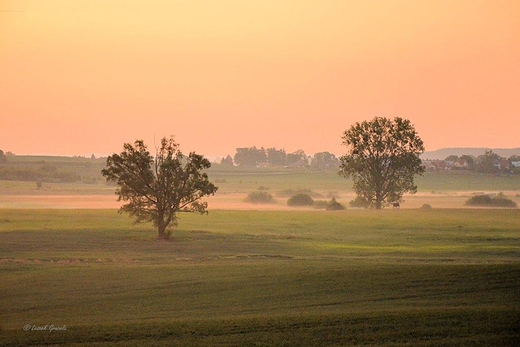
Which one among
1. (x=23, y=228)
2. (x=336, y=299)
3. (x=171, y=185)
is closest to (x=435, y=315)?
(x=336, y=299)

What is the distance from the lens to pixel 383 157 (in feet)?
298

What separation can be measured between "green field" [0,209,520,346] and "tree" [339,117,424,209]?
33.8 meters

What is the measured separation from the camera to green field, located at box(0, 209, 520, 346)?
19984mm

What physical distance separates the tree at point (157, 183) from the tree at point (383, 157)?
37129 mm

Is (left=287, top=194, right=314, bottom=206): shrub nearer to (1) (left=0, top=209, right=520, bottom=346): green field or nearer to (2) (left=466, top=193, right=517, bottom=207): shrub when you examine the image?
(2) (left=466, top=193, right=517, bottom=207): shrub

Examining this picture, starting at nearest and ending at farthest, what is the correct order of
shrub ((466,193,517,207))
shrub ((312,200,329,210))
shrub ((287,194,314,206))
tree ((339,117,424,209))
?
tree ((339,117,424,209)) < shrub ((312,200,329,210)) < shrub ((466,193,517,207)) < shrub ((287,194,314,206))

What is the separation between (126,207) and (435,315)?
35947 mm

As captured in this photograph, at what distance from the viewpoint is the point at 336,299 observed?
26.1 meters

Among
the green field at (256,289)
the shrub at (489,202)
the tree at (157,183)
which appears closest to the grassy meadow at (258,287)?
the green field at (256,289)

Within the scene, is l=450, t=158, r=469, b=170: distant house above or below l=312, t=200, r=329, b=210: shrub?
above

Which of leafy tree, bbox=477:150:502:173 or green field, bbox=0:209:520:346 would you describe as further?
leafy tree, bbox=477:150:502:173

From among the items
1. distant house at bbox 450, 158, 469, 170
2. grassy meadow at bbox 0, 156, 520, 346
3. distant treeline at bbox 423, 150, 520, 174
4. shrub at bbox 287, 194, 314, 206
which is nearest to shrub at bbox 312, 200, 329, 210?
shrub at bbox 287, 194, 314, 206

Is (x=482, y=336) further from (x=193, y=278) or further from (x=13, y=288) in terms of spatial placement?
(x=13, y=288)

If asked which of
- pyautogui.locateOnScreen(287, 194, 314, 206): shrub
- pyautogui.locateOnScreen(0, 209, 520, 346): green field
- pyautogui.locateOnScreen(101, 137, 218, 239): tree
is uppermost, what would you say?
pyautogui.locateOnScreen(101, 137, 218, 239): tree
